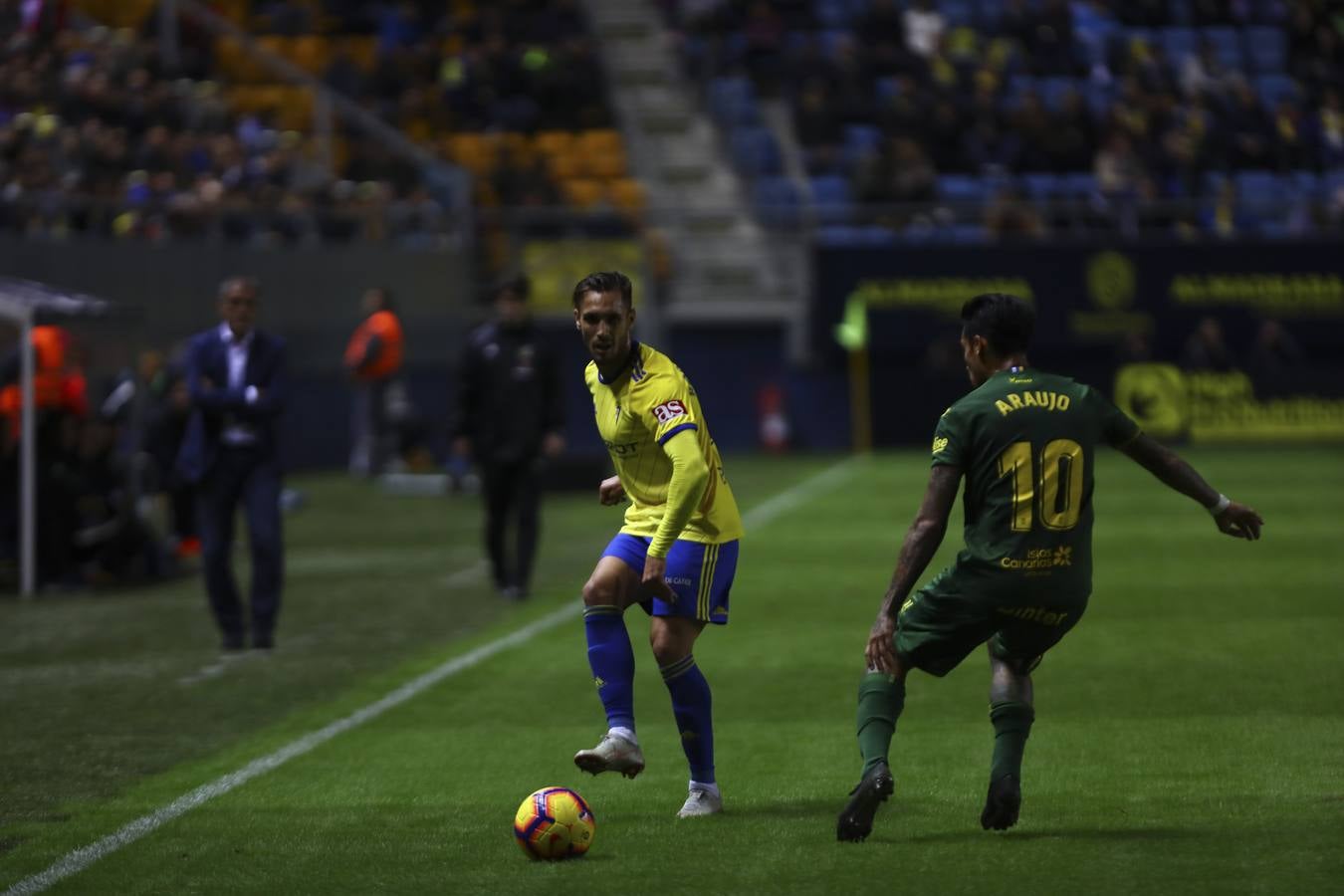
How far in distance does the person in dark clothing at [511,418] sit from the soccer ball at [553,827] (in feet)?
24.6

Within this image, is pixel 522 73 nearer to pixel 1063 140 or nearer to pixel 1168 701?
pixel 1063 140

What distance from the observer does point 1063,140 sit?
102 feet

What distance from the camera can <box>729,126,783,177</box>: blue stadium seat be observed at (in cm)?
3203

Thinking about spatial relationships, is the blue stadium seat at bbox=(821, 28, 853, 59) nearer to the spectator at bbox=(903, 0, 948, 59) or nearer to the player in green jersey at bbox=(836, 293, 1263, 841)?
the spectator at bbox=(903, 0, 948, 59)

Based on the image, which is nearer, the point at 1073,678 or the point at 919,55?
the point at 1073,678

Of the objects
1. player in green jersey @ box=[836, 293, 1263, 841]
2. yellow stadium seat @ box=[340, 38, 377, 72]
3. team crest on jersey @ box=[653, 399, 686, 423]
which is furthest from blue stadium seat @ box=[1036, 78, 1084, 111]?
player in green jersey @ box=[836, 293, 1263, 841]

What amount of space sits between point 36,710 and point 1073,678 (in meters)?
5.08

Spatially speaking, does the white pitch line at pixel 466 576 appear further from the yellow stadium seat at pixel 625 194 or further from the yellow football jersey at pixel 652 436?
the yellow stadium seat at pixel 625 194

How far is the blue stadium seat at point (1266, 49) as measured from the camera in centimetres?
3444

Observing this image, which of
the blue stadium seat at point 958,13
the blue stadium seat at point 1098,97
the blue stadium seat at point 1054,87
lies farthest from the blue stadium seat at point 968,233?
the blue stadium seat at point 958,13

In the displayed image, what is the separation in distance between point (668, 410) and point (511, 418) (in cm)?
727

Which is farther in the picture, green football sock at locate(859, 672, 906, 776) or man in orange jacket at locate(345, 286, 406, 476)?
man in orange jacket at locate(345, 286, 406, 476)

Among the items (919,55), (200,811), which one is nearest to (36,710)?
(200,811)

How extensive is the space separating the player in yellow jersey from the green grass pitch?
1.21ft
